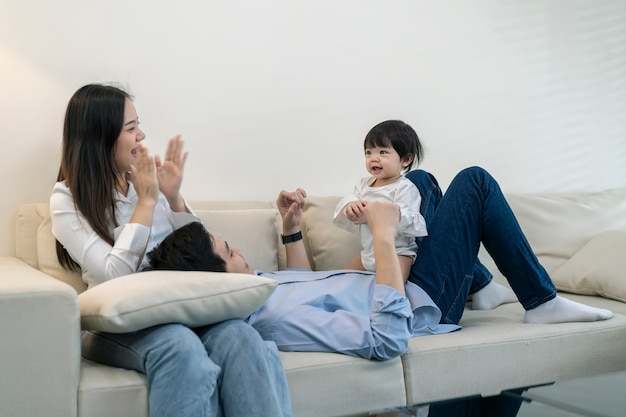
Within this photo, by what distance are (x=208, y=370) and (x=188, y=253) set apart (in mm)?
392

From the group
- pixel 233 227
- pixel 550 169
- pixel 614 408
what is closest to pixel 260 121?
pixel 233 227

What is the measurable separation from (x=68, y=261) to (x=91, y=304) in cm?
56

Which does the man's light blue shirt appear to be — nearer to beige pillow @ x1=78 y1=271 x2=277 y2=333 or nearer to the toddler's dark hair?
beige pillow @ x1=78 y1=271 x2=277 y2=333

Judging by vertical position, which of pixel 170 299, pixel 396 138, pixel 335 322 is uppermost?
pixel 396 138

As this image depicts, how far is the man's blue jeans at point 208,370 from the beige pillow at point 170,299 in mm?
33

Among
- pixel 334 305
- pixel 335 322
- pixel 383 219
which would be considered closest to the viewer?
pixel 335 322

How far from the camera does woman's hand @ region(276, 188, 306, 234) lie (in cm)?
236

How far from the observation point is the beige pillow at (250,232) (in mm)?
2266

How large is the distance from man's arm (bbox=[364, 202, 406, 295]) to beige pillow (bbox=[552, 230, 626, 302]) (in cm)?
96

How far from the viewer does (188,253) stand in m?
1.72

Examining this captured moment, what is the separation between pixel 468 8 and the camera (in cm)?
317

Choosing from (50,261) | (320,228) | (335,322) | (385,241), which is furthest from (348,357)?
(50,261)

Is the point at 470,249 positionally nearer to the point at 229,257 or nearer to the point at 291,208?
the point at 291,208

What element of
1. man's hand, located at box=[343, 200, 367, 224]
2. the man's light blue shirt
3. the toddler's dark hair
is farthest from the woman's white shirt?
the toddler's dark hair
